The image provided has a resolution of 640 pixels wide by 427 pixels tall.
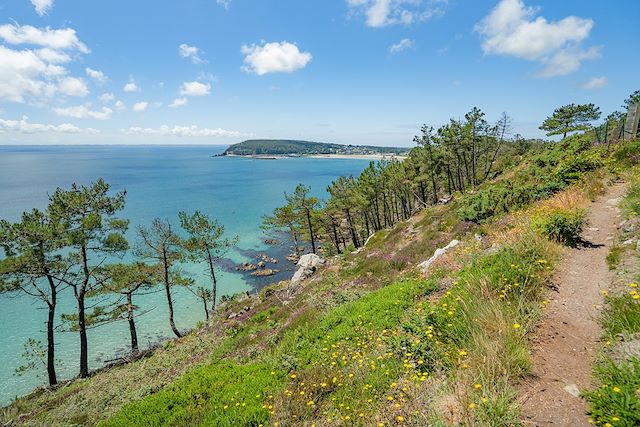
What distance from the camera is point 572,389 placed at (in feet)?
14.8

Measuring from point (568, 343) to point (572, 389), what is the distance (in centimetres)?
119

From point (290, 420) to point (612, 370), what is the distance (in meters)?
5.32

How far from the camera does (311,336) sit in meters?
10.3

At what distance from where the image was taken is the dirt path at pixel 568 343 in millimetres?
4297

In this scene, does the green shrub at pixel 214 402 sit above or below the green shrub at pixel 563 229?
below

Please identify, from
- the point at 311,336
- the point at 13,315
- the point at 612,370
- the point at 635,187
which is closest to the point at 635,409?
the point at 612,370

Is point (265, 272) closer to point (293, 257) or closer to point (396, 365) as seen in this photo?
point (293, 257)

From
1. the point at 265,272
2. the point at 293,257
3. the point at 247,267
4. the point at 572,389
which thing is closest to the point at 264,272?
the point at 265,272

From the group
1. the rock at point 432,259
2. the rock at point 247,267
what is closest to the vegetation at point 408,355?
the rock at point 432,259

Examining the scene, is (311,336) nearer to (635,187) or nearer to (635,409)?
(635,409)

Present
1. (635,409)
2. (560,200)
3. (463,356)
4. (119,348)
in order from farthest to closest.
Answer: (119,348), (560,200), (463,356), (635,409)

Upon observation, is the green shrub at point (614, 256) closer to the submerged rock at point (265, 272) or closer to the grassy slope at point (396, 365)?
the grassy slope at point (396, 365)

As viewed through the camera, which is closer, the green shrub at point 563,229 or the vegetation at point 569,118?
the green shrub at point 563,229

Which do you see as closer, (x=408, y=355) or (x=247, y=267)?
(x=408, y=355)
